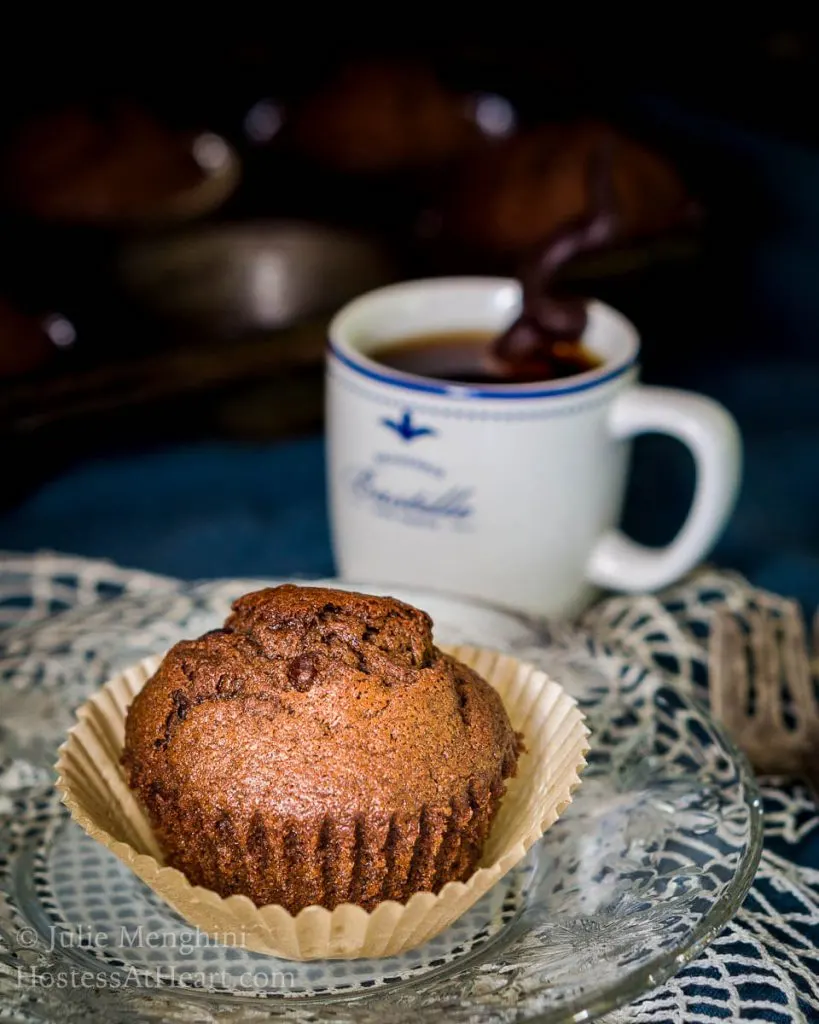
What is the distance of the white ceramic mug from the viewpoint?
1132mm

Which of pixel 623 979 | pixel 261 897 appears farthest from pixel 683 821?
pixel 261 897

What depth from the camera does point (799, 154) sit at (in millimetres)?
2057

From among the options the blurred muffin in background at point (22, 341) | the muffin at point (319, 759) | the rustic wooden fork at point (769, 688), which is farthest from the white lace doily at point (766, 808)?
the blurred muffin in background at point (22, 341)

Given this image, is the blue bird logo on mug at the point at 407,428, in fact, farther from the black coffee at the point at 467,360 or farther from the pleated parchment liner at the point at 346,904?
the pleated parchment liner at the point at 346,904

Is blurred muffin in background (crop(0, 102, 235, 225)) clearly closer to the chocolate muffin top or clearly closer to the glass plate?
the glass plate

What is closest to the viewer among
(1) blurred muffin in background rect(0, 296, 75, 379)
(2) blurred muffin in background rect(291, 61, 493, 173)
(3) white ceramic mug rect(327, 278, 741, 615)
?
(3) white ceramic mug rect(327, 278, 741, 615)

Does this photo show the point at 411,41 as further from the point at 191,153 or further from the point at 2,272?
the point at 2,272

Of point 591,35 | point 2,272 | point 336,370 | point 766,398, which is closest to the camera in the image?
point 336,370

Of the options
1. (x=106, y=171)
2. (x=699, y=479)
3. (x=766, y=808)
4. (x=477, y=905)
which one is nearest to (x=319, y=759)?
(x=477, y=905)

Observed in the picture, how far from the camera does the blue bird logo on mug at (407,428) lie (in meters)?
1.14

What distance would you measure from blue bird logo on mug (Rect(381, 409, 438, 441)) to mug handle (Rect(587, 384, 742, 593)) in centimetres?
17

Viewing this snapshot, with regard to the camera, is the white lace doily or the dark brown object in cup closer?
the white lace doily

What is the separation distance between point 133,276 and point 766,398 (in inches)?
35.3

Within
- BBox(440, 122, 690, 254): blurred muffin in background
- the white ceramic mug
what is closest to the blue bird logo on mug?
the white ceramic mug
